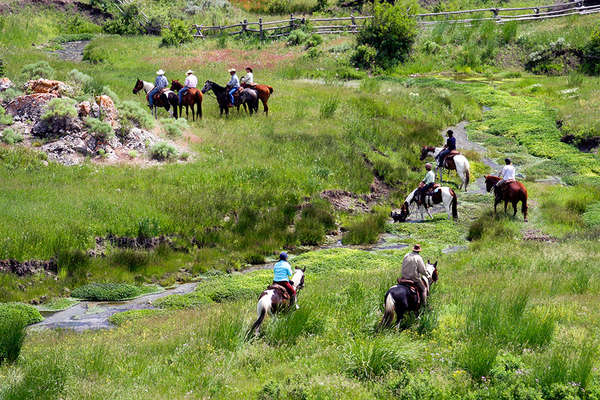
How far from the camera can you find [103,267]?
758 inches

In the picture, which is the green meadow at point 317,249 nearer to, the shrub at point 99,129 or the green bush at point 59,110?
the shrub at point 99,129

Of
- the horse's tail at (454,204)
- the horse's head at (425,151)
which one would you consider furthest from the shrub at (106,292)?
the horse's head at (425,151)

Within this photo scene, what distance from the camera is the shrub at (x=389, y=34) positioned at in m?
50.5

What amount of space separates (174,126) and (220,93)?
5112mm

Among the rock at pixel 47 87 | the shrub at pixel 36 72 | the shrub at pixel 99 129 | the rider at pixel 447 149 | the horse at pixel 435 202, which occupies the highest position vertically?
the shrub at pixel 36 72

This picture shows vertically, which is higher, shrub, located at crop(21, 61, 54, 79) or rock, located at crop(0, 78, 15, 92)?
shrub, located at crop(21, 61, 54, 79)

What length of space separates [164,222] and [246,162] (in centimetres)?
622

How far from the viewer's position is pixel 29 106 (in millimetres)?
26219

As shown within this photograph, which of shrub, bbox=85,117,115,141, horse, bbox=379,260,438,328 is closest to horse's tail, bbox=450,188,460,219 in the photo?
horse, bbox=379,260,438,328

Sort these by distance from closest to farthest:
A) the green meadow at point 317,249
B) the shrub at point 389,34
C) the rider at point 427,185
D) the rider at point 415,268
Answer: the green meadow at point 317,249 → the rider at point 415,268 → the rider at point 427,185 → the shrub at point 389,34

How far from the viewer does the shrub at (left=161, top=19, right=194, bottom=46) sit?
55.2m

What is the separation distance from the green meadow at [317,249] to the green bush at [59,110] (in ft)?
6.02

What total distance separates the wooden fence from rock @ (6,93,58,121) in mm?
33298

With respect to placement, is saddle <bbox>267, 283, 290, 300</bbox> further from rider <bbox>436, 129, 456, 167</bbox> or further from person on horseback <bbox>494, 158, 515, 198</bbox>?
rider <bbox>436, 129, 456, 167</bbox>
